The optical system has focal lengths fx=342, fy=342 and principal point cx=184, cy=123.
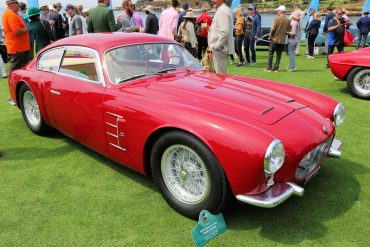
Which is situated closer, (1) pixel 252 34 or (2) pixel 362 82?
(2) pixel 362 82

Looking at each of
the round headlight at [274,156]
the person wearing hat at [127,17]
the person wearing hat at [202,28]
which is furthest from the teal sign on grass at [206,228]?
the person wearing hat at [202,28]

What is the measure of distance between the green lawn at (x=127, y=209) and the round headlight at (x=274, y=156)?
1.98 ft

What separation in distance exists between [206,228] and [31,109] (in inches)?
137

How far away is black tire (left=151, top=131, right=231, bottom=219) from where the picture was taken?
2.51 meters

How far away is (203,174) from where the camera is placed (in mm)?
2699

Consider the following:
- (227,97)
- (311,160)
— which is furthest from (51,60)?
(311,160)

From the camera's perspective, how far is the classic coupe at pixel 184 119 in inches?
96.4

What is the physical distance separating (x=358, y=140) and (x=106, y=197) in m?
3.28

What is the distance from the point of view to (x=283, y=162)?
2.44 m

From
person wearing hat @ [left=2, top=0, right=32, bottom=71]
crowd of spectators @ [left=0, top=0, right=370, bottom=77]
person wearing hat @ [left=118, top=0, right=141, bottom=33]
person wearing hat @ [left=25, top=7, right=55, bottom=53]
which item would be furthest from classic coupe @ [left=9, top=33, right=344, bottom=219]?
person wearing hat @ [left=118, top=0, right=141, bottom=33]

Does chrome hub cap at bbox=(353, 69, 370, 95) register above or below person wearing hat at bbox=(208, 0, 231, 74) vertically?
below

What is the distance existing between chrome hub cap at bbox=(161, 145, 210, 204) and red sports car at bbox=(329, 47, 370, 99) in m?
4.97

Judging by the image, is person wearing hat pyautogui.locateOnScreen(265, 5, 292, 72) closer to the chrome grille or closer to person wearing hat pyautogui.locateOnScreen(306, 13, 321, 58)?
person wearing hat pyautogui.locateOnScreen(306, 13, 321, 58)

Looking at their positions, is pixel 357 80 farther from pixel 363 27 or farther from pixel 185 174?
pixel 363 27
